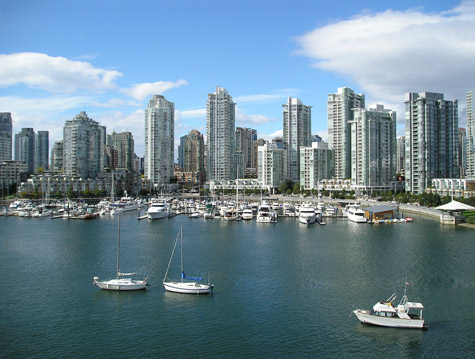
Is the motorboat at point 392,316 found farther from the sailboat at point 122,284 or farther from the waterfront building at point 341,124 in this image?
the waterfront building at point 341,124

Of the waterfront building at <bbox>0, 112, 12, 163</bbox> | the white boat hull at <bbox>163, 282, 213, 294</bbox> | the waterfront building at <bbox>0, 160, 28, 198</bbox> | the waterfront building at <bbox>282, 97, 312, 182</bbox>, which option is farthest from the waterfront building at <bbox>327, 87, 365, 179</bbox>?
the waterfront building at <bbox>0, 112, 12, 163</bbox>

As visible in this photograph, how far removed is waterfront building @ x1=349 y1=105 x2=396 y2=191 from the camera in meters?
108

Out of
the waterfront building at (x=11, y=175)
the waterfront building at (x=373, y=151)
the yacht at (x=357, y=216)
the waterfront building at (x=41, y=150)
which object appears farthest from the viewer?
the waterfront building at (x=41, y=150)

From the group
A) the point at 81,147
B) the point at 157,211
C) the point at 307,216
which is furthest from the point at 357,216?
the point at 81,147

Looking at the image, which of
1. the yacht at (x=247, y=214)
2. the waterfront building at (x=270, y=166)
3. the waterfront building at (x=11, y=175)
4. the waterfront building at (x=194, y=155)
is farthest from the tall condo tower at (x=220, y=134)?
the yacht at (x=247, y=214)

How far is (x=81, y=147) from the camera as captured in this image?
387ft

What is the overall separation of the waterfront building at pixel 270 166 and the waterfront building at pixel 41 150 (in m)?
92.6

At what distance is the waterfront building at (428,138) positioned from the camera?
9125 cm

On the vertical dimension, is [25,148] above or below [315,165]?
above

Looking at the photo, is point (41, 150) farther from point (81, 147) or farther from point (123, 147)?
point (81, 147)

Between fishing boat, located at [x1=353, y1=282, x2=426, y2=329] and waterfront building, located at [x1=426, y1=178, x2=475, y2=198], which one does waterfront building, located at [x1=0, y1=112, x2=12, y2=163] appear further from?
fishing boat, located at [x1=353, y1=282, x2=426, y2=329]

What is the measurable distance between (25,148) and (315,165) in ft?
379

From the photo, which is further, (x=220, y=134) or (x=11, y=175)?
(x=220, y=134)

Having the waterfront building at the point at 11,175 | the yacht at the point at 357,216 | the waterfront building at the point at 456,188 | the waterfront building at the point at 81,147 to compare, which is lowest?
the yacht at the point at 357,216
